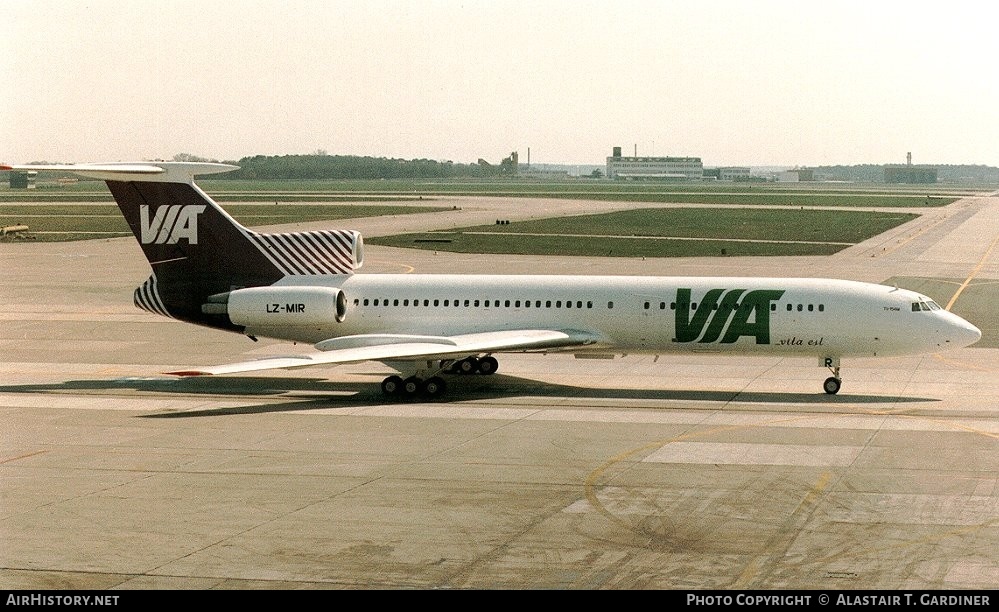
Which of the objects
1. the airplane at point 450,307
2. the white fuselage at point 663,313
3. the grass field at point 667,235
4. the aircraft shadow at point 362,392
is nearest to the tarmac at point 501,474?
the aircraft shadow at point 362,392

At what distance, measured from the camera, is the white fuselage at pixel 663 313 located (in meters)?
34.7

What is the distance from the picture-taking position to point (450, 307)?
36719mm

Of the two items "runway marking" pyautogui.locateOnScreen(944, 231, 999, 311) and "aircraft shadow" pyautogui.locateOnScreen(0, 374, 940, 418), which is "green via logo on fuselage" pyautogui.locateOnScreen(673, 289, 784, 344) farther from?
"runway marking" pyautogui.locateOnScreen(944, 231, 999, 311)

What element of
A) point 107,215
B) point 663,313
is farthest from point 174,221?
point 107,215

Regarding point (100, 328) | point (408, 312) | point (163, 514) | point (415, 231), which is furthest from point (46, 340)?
point (415, 231)

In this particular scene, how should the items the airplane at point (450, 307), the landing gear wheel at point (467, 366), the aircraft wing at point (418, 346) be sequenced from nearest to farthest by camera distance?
the aircraft wing at point (418, 346) < the airplane at point (450, 307) < the landing gear wheel at point (467, 366)

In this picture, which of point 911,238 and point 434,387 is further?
point 911,238

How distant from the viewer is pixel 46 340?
145 feet

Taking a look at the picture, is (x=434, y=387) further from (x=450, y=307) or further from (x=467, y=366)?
(x=467, y=366)

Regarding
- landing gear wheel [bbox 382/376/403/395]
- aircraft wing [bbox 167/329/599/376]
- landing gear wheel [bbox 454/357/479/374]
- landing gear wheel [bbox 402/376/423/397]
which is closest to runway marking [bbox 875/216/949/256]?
landing gear wheel [bbox 454/357/479/374]

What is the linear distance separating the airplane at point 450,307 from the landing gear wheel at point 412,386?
0.03 metres

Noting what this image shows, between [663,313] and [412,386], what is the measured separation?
7591mm

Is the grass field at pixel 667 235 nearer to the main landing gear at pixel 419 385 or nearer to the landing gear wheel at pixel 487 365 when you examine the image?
the landing gear wheel at pixel 487 365

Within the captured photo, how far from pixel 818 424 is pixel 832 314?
5.68 meters
